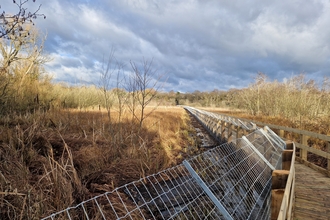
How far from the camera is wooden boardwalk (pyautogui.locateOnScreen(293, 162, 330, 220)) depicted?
3354 mm

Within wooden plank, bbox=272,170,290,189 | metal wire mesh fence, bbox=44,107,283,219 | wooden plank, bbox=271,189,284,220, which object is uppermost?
wooden plank, bbox=272,170,290,189

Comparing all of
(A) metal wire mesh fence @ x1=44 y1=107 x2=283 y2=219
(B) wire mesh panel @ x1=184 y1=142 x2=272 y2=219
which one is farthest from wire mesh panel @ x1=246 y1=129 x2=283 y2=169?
(B) wire mesh panel @ x1=184 y1=142 x2=272 y2=219

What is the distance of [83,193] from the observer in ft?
12.7

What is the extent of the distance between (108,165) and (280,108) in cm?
1450

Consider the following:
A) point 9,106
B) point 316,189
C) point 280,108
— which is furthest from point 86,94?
point 316,189

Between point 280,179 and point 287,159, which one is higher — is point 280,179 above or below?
above

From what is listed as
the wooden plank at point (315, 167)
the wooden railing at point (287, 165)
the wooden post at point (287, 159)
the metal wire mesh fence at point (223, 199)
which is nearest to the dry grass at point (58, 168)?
the metal wire mesh fence at point (223, 199)

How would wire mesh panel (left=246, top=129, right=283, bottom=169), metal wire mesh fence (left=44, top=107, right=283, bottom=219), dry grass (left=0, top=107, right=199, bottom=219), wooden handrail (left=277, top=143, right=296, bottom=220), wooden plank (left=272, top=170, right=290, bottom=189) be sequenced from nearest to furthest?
wooden handrail (left=277, top=143, right=296, bottom=220), wooden plank (left=272, top=170, right=290, bottom=189), dry grass (left=0, top=107, right=199, bottom=219), metal wire mesh fence (left=44, top=107, right=283, bottom=219), wire mesh panel (left=246, top=129, right=283, bottom=169)

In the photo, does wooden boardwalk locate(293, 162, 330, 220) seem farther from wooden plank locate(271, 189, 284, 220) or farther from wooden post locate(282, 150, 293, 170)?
wooden plank locate(271, 189, 284, 220)

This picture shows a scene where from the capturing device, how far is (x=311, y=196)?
3.99 metres

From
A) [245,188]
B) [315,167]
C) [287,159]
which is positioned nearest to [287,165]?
[287,159]

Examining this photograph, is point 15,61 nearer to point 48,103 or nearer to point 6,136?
point 48,103

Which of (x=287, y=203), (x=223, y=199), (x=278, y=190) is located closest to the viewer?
(x=287, y=203)

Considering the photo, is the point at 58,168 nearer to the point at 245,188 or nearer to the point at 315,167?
the point at 245,188
